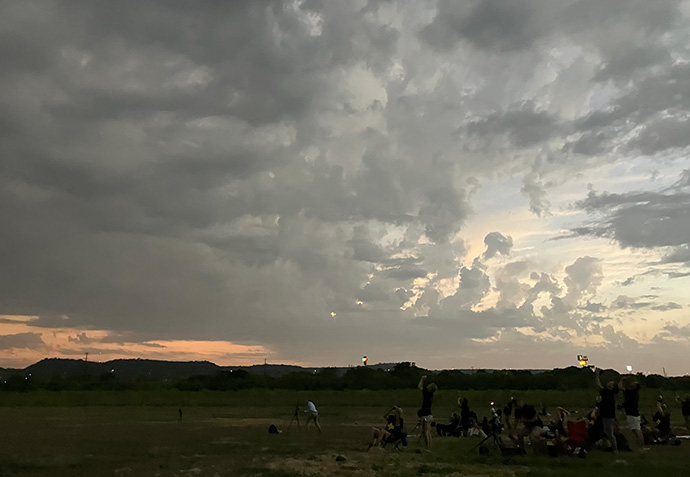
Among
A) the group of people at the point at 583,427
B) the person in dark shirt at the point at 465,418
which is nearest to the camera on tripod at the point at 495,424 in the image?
the group of people at the point at 583,427

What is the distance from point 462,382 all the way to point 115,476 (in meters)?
72.3

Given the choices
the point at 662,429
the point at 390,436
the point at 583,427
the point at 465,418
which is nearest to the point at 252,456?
the point at 390,436

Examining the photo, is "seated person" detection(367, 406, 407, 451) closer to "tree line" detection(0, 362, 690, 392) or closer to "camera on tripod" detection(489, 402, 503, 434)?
"camera on tripod" detection(489, 402, 503, 434)

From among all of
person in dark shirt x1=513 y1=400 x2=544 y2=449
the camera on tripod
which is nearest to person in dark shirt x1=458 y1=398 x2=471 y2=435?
the camera on tripod

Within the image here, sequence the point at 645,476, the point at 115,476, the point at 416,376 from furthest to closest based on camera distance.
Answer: the point at 416,376
the point at 115,476
the point at 645,476

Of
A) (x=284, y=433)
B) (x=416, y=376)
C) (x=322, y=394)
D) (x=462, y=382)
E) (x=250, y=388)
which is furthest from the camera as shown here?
(x=416, y=376)

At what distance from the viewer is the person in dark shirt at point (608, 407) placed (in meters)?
15.9

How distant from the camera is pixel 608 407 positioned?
1596 cm

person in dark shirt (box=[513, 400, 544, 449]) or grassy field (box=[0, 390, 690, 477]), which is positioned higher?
person in dark shirt (box=[513, 400, 544, 449])

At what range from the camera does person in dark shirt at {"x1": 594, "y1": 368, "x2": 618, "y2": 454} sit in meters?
15.9

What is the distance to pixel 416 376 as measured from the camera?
93.4 meters

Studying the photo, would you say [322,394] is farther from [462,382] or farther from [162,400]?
[462,382]

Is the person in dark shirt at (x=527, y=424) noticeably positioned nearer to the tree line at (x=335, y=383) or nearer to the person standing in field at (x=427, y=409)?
the person standing in field at (x=427, y=409)

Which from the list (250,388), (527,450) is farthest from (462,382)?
(527,450)
